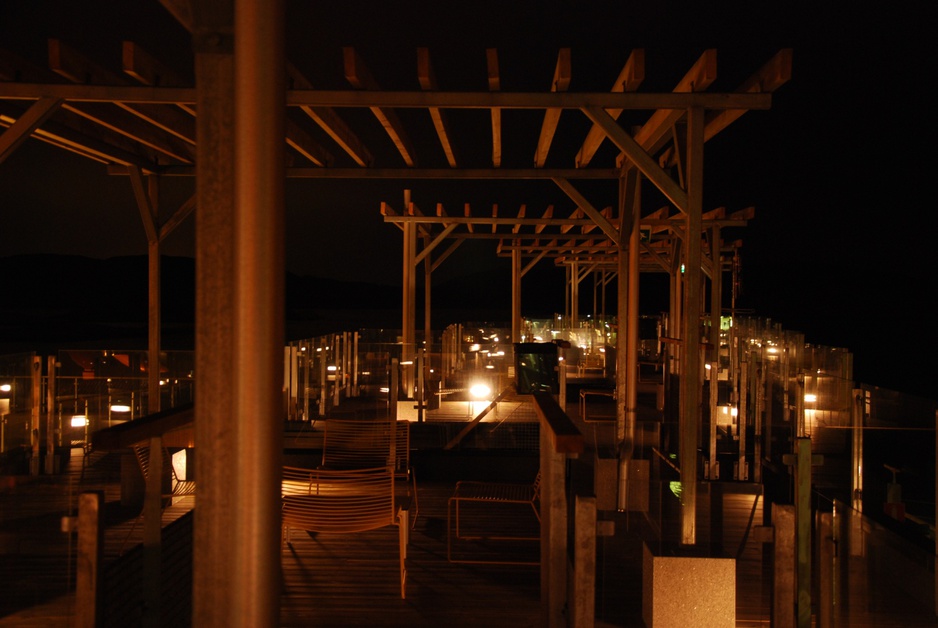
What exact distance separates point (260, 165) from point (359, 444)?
526 cm

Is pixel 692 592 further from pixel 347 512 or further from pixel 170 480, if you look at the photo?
pixel 170 480

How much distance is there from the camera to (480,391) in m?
11.5

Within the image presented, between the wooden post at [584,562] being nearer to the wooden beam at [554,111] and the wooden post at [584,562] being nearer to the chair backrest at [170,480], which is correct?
the chair backrest at [170,480]

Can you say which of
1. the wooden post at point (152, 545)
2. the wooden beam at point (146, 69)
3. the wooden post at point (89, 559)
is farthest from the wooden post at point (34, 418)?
the wooden post at point (89, 559)

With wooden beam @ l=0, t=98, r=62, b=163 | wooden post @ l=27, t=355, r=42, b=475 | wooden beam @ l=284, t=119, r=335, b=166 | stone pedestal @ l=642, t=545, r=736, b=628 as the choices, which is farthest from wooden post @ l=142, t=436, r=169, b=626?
wooden post @ l=27, t=355, r=42, b=475

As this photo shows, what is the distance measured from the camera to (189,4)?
2.57 m

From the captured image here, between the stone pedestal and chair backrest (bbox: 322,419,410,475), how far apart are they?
319 centimetres

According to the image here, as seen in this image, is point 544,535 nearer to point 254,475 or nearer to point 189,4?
point 254,475

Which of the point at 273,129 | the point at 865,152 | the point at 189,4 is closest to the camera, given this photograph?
the point at 273,129

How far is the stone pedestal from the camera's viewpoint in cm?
428

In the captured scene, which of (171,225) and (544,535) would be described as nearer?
(544,535)

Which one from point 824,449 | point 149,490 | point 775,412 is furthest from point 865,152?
point 149,490

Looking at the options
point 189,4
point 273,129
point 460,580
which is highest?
point 189,4

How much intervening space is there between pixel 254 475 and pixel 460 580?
3.38 metres
